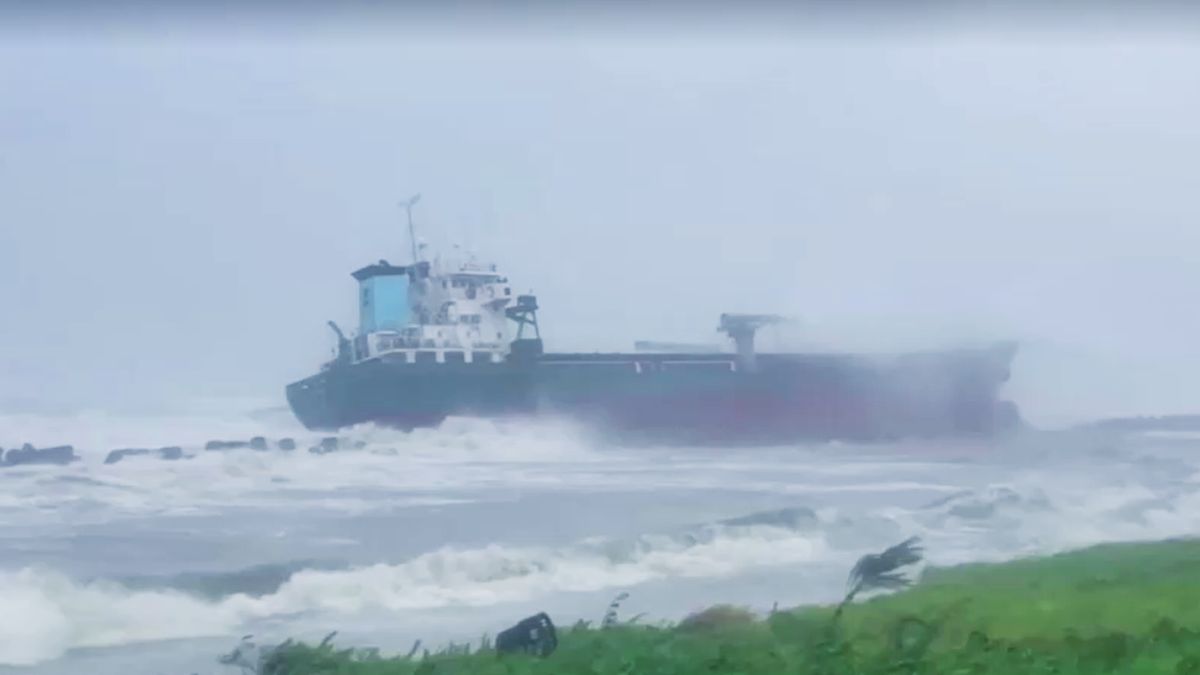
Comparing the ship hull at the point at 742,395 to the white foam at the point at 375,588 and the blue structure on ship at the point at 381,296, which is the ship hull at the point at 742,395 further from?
the white foam at the point at 375,588

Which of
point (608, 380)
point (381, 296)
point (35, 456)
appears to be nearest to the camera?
point (35, 456)

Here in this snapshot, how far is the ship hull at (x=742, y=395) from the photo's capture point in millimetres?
2541

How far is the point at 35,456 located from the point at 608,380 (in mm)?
1062

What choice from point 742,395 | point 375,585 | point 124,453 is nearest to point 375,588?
point 375,585

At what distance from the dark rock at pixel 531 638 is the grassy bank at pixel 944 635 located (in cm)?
2

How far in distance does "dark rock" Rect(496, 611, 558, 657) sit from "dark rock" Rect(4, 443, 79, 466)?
0.85 metres

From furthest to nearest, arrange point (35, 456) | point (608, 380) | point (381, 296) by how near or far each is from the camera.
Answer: point (608, 380), point (381, 296), point (35, 456)

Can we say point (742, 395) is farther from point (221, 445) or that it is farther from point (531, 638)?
point (221, 445)

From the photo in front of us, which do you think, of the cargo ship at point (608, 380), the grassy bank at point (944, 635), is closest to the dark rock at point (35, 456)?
the cargo ship at point (608, 380)

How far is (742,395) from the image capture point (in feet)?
8.66

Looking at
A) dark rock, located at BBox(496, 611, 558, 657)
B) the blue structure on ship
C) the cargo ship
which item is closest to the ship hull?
the cargo ship

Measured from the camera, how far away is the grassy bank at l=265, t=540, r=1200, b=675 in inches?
91.7

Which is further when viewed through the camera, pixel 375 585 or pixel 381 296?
pixel 381 296

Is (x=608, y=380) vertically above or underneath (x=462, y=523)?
above
